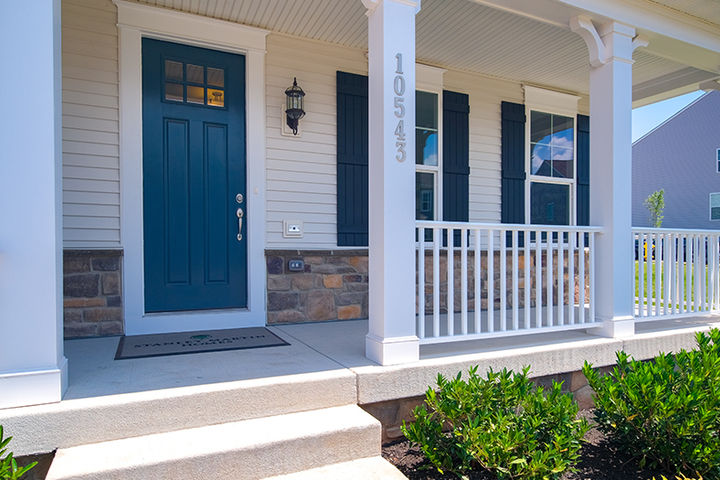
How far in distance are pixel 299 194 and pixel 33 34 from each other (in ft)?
7.32

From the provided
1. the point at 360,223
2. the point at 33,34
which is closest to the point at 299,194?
the point at 360,223

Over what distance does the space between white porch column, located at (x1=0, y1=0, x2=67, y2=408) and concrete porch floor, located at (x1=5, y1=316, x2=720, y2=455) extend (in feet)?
0.52

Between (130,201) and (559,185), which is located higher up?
(559,185)

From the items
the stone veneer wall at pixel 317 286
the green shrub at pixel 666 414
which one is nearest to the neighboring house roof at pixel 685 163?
the stone veneer wall at pixel 317 286

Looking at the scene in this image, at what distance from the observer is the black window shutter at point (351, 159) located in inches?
163

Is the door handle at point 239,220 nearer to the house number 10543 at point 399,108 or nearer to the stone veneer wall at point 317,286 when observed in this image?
the stone veneer wall at point 317,286

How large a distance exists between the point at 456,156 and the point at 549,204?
1434mm

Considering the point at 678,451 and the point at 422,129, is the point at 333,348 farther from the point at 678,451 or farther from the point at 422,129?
the point at 422,129

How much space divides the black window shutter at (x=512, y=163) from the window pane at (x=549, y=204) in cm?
21

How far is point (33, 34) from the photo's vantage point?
6.55 feet

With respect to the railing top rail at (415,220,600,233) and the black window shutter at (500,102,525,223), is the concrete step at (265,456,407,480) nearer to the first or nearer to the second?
the railing top rail at (415,220,600,233)

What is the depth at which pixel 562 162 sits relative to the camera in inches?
211

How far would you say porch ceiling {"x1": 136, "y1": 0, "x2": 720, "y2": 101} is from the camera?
350 cm

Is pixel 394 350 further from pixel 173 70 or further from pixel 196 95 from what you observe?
pixel 173 70
